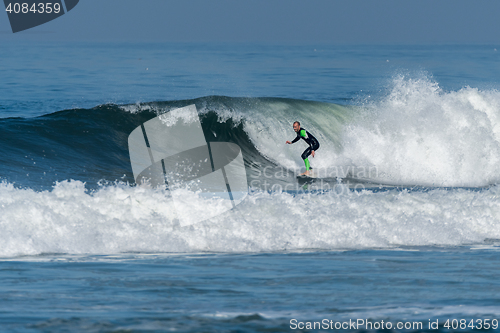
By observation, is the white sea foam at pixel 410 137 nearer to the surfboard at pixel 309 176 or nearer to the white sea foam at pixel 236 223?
the surfboard at pixel 309 176

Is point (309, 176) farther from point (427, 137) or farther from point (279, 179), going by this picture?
point (427, 137)

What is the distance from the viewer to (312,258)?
6410 millimetres

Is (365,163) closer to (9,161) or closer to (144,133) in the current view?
(144,133)

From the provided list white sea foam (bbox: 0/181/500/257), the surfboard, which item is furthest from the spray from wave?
white sea foam (bbox: 0/181/500/257)

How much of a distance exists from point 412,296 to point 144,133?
→ 12.5m

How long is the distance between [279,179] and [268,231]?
611 cm

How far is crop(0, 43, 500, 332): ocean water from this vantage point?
14.6 ft

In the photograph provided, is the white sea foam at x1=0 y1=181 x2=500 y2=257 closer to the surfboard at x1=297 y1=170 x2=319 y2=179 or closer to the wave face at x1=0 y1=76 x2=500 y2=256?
the wave face at x1=0 y1=76 x2=500 y2=256

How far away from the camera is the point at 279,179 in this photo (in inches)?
531

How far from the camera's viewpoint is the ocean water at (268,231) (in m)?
4.46

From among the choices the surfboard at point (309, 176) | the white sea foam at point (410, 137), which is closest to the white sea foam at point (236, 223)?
the surfboard at point (309, 176)

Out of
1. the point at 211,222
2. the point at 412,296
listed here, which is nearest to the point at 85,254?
the point at 211,222

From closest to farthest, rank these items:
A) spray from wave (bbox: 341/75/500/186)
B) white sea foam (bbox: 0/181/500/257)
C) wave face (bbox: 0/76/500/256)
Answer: white sea foam (bbox: 0/181/500/257), wave face (bbox: 0/76/500/256), spray from wave (bbox: 341/75/500/186)

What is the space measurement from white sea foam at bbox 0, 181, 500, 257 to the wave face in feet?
0.07
